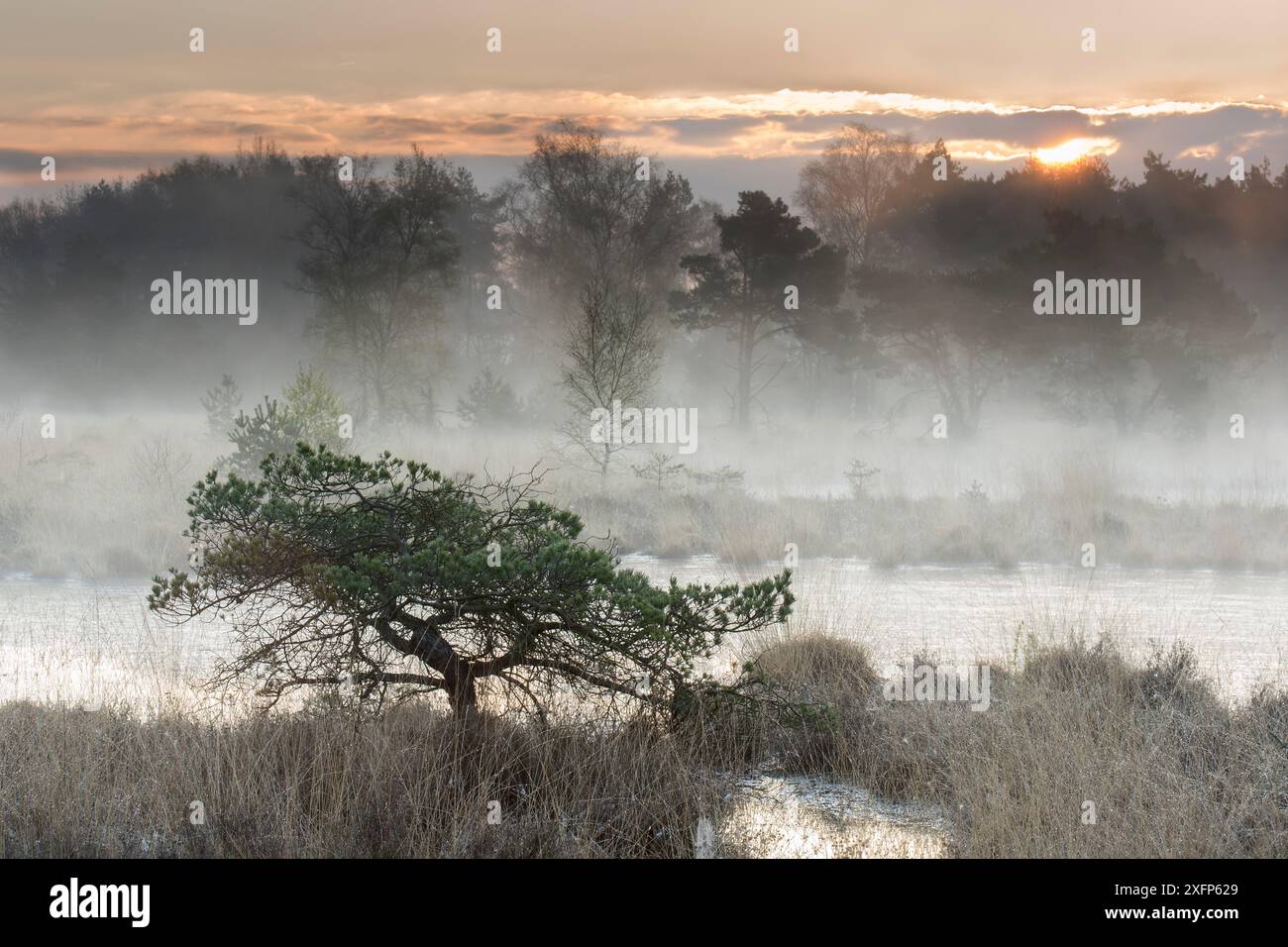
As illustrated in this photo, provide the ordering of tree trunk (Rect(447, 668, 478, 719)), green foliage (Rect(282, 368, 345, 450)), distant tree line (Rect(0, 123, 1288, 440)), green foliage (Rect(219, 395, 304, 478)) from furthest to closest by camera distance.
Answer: distant tree line (Rect(0, 123, 1288, 440))
green foliage (Rect(282, 368, 345, 450))
green foliage (Rect(219, 395, 304, 478))
tree trunk (Rect(447, 668, 478, 719))

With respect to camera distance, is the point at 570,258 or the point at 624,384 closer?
the point at 624,384

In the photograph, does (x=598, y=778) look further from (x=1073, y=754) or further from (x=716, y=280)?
(x=716, y=280)

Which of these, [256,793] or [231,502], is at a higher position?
[231,502]

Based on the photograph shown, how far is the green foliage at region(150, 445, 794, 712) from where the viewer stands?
19.4 feet

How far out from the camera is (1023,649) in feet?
28.2

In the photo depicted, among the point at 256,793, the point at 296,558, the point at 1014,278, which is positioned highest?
the point at 1014,278

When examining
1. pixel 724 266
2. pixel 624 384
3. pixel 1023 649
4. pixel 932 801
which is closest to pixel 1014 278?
pixel 724 266

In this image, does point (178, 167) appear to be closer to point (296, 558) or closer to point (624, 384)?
point (624, 384)
